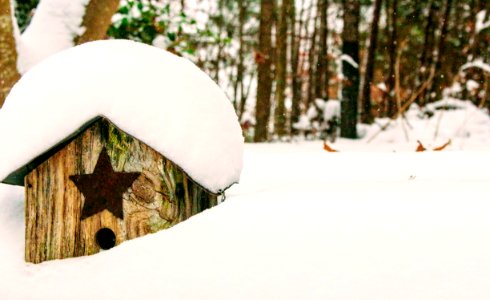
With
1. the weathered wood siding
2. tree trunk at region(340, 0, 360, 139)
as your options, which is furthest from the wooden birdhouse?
tree trunk at region(340, 0, 360, 139)

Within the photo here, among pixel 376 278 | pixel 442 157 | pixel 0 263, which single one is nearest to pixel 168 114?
pixel 0 263

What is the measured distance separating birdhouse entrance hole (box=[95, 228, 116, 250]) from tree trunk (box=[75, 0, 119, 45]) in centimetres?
230

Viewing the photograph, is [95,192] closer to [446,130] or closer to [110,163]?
[110,163]

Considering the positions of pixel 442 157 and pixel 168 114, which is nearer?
pixel 168 114

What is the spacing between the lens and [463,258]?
3.66 feet

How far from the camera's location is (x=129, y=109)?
4.98 ft

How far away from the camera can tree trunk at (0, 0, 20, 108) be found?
314 centimetres

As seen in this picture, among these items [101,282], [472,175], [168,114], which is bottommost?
[101,282]

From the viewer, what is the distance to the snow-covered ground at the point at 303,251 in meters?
1.10

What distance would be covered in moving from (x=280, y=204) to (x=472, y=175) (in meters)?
0.91

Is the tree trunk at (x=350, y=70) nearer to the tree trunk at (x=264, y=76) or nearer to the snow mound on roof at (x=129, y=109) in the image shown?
the tree trunk at (x=264, y=76)

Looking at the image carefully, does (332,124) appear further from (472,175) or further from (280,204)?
(280,204)

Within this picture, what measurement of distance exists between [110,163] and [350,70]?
4.39m

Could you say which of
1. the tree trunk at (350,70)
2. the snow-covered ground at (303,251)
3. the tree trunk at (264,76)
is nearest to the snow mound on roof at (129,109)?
the snow-covered ground at (303,251)
